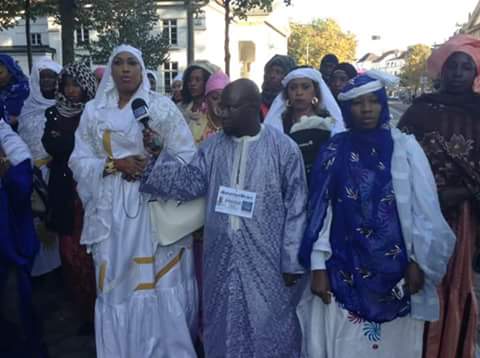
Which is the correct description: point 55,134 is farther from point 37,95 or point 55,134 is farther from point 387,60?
point 387,60

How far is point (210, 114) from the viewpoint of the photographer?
4574mm

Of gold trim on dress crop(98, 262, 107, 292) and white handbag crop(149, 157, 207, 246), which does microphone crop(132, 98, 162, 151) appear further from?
gold trim on dress crop(98, 262, 107, 292)

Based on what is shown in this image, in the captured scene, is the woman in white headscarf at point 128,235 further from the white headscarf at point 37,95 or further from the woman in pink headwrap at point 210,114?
the white headscarf at point 37,95

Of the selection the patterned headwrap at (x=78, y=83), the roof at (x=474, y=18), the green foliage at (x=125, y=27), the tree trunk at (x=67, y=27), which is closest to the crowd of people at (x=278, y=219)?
the patterned headwrap at (x=78, y=83)

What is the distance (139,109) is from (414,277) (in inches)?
70.5

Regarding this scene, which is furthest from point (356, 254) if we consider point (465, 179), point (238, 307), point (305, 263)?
point (465, 179)

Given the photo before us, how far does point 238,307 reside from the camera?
10.2 feet

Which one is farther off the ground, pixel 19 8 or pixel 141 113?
pixel 19 8

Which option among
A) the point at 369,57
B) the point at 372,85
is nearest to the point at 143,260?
the point at 372,85

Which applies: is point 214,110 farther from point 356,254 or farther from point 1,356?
point 1,356

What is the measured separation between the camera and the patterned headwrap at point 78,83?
4355mm

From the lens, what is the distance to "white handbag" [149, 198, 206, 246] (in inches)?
132

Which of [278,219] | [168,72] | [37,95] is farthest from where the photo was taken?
[168,72]

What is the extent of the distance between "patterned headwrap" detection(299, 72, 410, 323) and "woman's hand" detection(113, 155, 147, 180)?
3.46 ft
